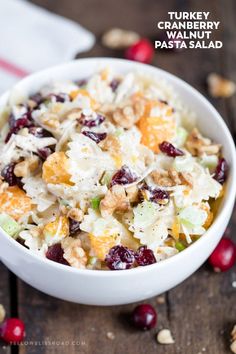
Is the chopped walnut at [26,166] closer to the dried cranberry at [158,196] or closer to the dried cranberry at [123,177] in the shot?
the dried cranberry at [123,177]

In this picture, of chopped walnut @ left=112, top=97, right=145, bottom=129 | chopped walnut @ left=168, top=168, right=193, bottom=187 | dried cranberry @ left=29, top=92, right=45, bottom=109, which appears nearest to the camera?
chopped walnut @ left=168, top=168, right=193, bottom=187

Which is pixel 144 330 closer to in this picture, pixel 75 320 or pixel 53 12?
pixel 75 320

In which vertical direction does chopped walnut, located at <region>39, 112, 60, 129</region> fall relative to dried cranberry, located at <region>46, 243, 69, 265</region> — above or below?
above

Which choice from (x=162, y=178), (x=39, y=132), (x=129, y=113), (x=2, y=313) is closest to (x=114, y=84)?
(x=129, y=113)

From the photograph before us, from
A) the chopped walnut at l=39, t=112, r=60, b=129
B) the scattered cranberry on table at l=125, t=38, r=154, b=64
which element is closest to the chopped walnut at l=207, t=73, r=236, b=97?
the scattered cranberry on table at l=125, t=38, r=154, b=64

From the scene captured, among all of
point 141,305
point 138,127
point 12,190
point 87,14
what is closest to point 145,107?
point 138,127

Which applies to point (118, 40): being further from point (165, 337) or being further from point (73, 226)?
point (165, 337)

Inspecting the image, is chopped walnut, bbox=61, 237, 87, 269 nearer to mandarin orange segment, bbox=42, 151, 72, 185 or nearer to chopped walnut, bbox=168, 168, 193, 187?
mandarin orange segment, bbox=42, 151, 72, 185

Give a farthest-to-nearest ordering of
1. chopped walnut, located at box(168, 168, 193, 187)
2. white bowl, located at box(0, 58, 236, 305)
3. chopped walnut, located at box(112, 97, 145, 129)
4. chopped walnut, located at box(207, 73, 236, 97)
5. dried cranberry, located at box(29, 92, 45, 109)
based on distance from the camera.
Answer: chopped walnut, located at box(207, 73, 236, 97)
dried cranberry, located at box(29, 92, 45, 109)
chopped walnut, located at box(112, 97, 145, 129)
chopped walnut, located at box(168, 168, 193, 187)
white bowl, located at box(0, 58, 236, 305)

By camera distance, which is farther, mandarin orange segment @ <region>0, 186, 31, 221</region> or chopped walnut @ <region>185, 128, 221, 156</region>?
chopped walnut @ <region>185, 128, 221, 156</region>
